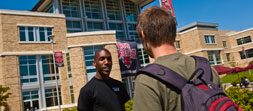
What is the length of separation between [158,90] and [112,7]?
34365 millimetres

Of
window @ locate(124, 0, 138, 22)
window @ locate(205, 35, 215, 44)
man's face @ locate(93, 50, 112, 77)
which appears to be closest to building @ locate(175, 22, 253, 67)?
window @ locate(205, 35, 215, 44)

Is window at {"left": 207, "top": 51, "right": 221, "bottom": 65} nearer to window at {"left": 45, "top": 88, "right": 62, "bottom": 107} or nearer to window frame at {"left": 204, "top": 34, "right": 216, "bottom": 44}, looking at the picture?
window frame at {"left": 204, "top": 34, "right": 216, "bottom": 44}

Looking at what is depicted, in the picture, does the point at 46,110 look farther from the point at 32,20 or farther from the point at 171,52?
the point at 171,52

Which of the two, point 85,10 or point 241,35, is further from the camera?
point 241,35

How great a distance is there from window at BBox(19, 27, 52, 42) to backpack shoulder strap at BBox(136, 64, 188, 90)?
944 inches

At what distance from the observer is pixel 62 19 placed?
25.3 metres

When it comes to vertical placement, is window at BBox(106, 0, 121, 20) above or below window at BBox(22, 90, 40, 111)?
above

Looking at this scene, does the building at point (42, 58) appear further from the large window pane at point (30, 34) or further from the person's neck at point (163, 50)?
the person's neck at point (163, 50)

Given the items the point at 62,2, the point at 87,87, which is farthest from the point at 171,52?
the point at 62,2

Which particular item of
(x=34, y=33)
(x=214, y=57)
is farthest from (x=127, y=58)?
(x=214, y=57)

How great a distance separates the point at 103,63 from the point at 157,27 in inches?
82.0

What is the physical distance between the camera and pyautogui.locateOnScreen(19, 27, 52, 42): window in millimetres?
22502

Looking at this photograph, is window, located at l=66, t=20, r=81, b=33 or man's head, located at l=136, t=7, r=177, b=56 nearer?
man's head, located at l=136, t=7, r=177, b=56

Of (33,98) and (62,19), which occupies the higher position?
(62,19)
